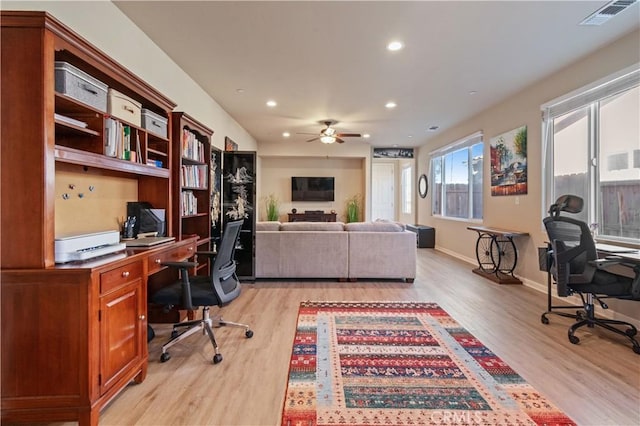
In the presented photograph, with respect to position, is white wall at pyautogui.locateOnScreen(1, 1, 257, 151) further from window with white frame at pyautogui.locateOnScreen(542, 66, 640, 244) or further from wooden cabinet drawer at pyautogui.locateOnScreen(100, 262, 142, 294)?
window with white frame at pyautogui.locateOnScreen(542, 66, 640, 244)

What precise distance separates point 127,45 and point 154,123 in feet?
2.40

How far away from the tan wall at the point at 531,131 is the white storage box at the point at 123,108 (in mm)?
4414

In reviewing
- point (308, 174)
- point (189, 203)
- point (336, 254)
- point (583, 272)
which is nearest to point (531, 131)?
point (583, 272)

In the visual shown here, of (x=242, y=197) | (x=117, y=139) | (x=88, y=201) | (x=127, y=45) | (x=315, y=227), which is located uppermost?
(x=127, y=45)

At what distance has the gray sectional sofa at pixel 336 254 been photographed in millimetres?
4547

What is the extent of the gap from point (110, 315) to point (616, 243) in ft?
14.4

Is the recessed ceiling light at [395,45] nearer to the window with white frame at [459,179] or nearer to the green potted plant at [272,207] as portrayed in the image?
the window with white frame at [459,179]

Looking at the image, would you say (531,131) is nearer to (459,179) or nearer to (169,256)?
(459,179)

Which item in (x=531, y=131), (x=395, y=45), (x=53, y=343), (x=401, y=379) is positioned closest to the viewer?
(x=53, y=343)

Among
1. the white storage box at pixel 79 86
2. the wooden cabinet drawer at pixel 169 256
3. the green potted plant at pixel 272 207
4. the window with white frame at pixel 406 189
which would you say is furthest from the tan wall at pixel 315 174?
the white storage box at pixel 79 86

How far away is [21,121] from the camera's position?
1505 mm

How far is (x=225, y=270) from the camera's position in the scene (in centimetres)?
256

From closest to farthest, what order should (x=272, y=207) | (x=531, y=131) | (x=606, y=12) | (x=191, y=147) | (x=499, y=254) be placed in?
(x=606, y=12), (x=191, y=147), (x=531, y=131), (x=499, y=254), (x=272, y=207)

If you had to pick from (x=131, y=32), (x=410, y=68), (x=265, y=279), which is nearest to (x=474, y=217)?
(x=410, y=68)
